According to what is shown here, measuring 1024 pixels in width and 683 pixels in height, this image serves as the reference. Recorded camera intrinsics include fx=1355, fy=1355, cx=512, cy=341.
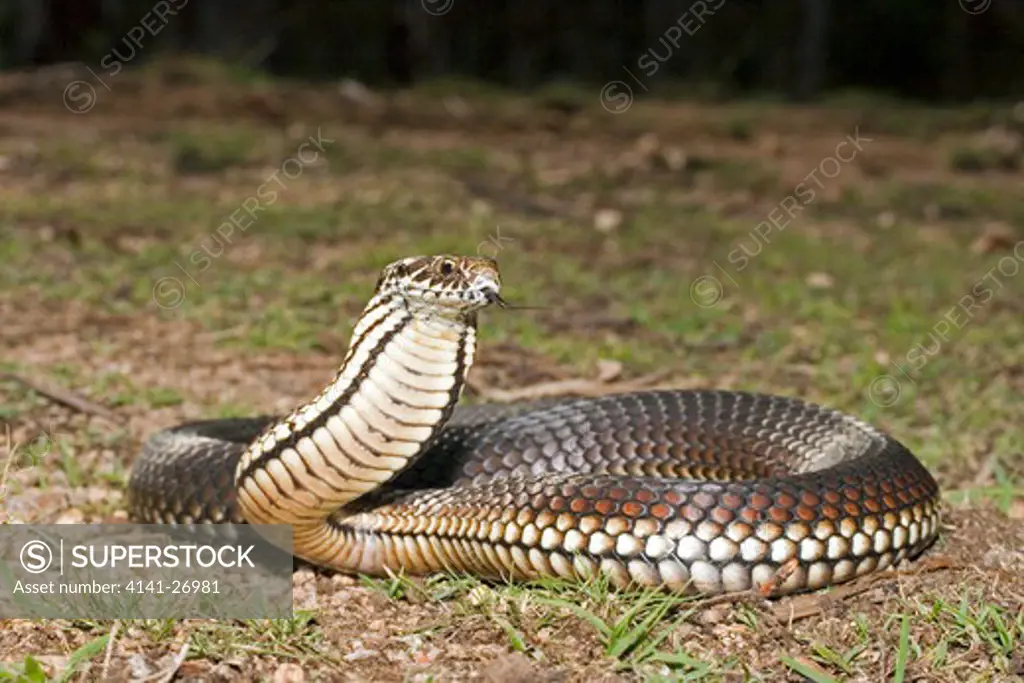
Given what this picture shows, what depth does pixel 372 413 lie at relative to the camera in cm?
373

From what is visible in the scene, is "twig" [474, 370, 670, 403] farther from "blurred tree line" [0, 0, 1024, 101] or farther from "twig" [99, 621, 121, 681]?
A: "blurred tree line" [0, 0, 1024, 101]

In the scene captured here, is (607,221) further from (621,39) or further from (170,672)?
(621,39)

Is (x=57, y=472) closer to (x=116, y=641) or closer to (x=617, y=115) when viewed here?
(x=116, y=641)

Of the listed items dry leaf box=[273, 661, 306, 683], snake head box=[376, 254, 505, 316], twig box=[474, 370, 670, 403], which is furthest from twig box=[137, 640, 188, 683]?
twig box=[474, 370, 670, 403]

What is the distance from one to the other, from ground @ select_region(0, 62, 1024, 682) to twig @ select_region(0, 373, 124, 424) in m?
0.02

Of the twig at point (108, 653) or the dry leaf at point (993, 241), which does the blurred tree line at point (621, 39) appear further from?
the twig at point (108, 653)

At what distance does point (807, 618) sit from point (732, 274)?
233 inches

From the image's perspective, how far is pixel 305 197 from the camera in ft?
37.6

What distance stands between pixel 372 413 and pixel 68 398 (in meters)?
2.62

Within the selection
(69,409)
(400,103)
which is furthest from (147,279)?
(400,103)

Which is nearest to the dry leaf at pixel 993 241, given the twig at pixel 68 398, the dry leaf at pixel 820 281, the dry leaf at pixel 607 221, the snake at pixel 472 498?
the dry leaf at pixel 820 281

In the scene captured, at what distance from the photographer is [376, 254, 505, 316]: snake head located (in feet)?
11.5

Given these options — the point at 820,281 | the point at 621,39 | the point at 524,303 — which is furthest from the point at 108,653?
the point at 621,39

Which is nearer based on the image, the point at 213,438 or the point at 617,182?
the point at 213,438
